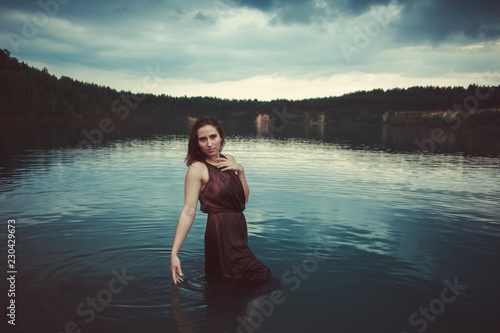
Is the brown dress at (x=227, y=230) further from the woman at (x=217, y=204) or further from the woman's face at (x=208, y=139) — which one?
the woman's face at (x=208, y=139)

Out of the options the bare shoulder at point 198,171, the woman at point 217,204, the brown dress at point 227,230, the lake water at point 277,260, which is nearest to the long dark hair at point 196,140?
the woman at point 217,204

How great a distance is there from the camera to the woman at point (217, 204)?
5301mm

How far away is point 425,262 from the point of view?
343 inches

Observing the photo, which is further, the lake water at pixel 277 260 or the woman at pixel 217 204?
the lake water at pixel 277 260


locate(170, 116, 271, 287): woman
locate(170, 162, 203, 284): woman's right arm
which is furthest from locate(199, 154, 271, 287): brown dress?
locate(170, 162, 203, 284): woman's right arm

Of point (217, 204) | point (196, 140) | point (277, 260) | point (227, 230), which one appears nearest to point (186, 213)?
point (217, 204)

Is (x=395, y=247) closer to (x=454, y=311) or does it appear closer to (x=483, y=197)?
(x=454, y=311)

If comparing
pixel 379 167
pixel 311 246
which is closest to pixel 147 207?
pixel 311 246

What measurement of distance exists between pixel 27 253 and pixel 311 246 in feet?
23.2

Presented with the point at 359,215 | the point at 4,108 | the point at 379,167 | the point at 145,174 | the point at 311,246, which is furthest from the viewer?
the point at 4,108

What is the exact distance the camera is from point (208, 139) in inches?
215

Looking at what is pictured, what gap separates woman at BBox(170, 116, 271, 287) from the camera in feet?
17.4

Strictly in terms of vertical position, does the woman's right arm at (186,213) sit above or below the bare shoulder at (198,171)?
below

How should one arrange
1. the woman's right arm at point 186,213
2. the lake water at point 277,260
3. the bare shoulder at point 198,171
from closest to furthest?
1. the woman's right arm at point 186,213
2. the bare shoulder at point 198,171
3. the lake water at point 277,260
